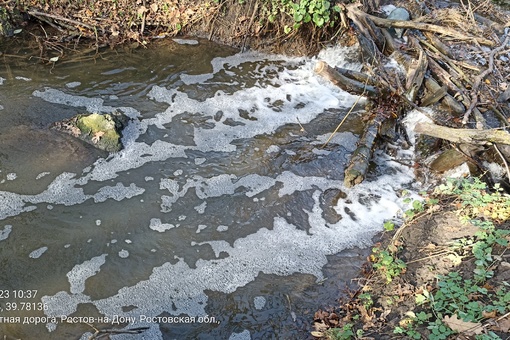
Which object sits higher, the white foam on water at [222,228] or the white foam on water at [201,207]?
the white foam on water at [201,207]

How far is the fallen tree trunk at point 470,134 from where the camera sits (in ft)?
14.5

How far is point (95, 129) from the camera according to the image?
5.67m

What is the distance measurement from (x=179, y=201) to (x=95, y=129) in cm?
170

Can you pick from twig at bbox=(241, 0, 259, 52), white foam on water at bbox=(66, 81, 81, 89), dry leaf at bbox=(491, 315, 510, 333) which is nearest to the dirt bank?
twig at bbox=(241, 0, 259, 52)

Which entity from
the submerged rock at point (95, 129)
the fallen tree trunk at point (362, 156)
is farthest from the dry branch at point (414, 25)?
the submerged rock at point (95, 129)

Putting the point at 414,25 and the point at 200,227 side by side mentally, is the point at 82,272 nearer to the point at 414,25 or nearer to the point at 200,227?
the point at 200,227

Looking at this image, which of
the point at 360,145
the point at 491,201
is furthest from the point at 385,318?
the point at 360,145

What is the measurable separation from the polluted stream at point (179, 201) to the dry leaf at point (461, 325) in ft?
4.00

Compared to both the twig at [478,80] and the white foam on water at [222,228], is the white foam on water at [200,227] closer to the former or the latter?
the white foam on water at [222,228]

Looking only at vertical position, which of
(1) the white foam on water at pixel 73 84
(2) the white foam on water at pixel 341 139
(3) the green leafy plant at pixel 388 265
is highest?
(1) the white foam on water at pixel 73 84

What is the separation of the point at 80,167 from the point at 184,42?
12.1 ft

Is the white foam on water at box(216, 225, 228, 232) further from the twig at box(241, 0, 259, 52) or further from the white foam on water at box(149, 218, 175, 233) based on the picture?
the twig at box(241, 0, 259, 52)

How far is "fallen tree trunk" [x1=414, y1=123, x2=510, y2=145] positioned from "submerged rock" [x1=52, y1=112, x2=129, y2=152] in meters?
4.13

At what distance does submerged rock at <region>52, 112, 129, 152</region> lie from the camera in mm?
5617
